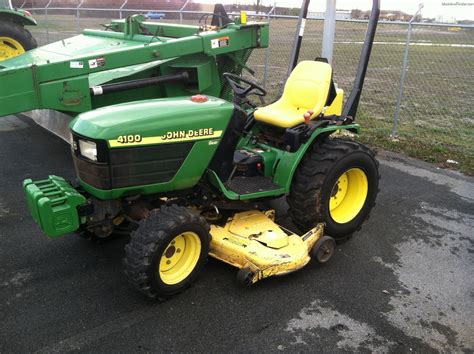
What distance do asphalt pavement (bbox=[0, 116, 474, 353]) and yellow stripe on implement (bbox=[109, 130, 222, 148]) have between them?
98 cm

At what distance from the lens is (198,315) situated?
9.99 feet

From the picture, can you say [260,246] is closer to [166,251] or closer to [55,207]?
[166,251]

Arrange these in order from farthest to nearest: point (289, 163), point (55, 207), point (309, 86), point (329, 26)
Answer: point (329, 26) < point (309, 86) < point (289, 163) < point (55, 207)

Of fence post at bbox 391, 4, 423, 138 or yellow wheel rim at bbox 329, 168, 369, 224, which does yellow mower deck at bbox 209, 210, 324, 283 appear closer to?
yellow wheel rim at bbox 329, 168, 369, 224

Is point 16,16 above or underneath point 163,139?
above

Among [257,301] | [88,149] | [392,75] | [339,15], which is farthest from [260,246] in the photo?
[392,75]

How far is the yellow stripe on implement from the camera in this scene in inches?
116

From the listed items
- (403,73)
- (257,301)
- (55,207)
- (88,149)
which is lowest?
(257,301)

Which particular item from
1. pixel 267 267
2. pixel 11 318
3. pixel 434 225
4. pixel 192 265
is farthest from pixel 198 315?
pixel 434 225

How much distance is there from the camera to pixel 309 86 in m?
3.90

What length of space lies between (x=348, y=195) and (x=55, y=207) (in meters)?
2.37

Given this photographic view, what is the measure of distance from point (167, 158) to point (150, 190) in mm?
242

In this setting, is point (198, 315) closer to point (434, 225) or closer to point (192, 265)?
point (192, 265)

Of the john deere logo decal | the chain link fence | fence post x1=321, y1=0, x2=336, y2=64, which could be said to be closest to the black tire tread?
the chain link fence
